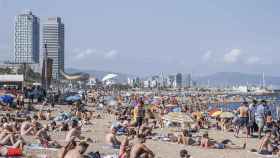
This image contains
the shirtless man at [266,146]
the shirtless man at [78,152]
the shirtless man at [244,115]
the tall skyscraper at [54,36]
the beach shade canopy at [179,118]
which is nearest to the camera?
the shirtless man at [78,152]

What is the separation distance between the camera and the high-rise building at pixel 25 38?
18862cm

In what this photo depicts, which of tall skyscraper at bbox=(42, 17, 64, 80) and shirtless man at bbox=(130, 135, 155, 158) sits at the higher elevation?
tall skyscraper at bbox=(42, 17, 64, 80)

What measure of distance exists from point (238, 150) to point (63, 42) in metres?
185

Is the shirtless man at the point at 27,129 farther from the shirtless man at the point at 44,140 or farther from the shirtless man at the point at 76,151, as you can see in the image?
the shirtless man at the point at 76,151

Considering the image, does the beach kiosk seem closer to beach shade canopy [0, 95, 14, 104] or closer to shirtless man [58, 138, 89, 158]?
beach shade canopy [0, 95, 14, 104]

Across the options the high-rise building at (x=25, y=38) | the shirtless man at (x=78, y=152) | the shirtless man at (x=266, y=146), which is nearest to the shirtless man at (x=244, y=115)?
the shirtless man at (x=266, y=146)

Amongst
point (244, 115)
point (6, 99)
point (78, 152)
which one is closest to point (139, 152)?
point (78, 152)

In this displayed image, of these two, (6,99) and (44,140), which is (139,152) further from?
(6,99)

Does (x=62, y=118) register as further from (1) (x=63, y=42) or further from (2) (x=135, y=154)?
(1) (x=63, y=42)

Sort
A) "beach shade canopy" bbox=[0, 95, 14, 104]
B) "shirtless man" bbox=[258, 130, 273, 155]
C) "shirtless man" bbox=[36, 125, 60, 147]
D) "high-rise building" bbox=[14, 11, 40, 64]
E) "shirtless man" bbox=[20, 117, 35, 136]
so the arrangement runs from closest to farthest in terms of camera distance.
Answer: "shirtless man" bbox=[36, 125, 60, 147], "shirtless man" bbox=[258, 130, 273, 155], "shirtless man" bbox=[20, 117, 35, 136], "beach shade canopy" bbox=[0, 95, 14, 104], "high-rise building" bbox=[14, 11, 40, 64]

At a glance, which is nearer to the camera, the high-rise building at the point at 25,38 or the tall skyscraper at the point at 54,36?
the tall skyscraper at the point at 54,36

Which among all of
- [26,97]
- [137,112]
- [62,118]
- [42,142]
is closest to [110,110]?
[26,97]

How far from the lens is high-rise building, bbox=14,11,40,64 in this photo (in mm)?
188625

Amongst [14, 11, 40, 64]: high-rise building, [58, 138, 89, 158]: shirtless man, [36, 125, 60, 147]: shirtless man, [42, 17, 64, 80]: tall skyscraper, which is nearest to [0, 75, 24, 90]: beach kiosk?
[36, 125, 60, 147]: shirtless man
